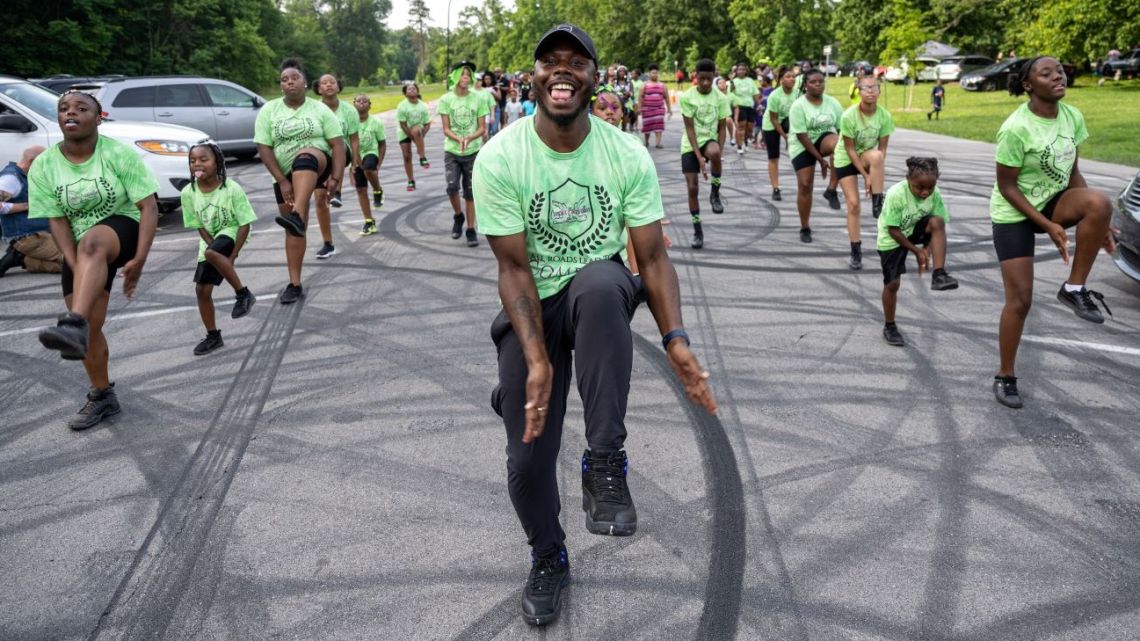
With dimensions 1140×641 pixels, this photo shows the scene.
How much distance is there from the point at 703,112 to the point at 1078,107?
2199cm

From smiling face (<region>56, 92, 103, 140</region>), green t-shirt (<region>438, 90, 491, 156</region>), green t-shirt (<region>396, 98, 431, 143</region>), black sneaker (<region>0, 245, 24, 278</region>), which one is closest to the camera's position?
smiling face (<region>56, 92, 103, 140</region>)

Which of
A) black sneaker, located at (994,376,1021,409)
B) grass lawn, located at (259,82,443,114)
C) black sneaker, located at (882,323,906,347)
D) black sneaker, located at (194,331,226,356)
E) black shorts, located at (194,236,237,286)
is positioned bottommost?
black sneaker, located at (194,331,226,356)

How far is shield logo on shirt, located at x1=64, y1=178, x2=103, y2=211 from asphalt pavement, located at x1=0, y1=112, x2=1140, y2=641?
1230 millimetres

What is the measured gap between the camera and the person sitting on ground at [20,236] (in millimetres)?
8453

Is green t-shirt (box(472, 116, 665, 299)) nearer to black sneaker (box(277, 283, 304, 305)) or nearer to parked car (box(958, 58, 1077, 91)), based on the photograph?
black sneaker (box(277, 283, 304, 305))

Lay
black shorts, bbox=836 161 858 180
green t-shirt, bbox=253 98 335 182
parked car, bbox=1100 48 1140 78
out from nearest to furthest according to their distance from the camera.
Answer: green t-shirt, bbox=253 98 335 182
black shorts, bbox=836 161 858 180
parked car, bbox=1100 48 1140 78

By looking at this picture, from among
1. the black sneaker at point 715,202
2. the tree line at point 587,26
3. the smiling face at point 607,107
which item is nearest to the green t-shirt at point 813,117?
the black sneaker at point 715,202

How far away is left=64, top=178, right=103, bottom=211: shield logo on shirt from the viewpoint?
15.5 ft

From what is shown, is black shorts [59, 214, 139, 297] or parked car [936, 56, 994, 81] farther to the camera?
parked car [936, 56, 994, 81]

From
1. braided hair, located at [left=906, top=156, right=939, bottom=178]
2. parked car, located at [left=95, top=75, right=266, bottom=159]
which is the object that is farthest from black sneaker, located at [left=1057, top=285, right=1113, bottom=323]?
parked car, located at [left=95, top=75, right=266, bottom=159]

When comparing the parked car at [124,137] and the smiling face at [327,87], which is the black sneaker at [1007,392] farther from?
the parked car at [124,137]

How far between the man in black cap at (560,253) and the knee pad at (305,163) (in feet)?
16.2

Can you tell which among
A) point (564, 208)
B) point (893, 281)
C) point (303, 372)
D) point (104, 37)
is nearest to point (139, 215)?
point (303, 372)

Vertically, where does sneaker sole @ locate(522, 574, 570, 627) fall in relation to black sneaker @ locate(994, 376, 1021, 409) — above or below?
below
